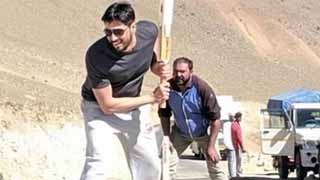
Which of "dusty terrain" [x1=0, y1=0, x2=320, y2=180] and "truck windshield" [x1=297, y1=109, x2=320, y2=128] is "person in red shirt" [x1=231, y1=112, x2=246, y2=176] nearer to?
"truck windshield" [x1=297, y1=109, x2=320, y2=128]

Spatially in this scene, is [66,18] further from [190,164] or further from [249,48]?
[190,164]

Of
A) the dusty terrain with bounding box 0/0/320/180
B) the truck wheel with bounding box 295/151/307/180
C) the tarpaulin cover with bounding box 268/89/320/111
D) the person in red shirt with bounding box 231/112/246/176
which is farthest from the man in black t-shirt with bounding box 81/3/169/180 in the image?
the tarpaulin cover with bounding box 268/89/320/111

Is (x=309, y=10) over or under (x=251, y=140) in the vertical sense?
over

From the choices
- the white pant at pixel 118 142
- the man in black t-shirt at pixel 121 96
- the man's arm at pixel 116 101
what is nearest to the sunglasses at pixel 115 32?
the man in black t-shirt at pixel 121 96

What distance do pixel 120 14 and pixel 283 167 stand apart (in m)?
18.2

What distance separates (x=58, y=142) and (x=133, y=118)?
14.8 m

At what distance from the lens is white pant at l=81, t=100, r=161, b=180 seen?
Result: 8680 mm

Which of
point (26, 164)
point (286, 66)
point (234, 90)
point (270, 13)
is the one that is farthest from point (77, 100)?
point (270, 13)

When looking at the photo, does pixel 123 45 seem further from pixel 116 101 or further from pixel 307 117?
pixel 307 117

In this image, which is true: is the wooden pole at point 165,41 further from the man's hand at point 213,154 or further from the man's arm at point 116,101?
the man's hand at point 213,154

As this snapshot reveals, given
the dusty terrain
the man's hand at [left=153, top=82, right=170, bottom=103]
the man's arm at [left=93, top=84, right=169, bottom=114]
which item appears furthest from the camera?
the dusty terrain

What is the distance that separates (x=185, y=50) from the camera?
69.7 meters

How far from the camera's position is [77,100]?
3747 centimetres

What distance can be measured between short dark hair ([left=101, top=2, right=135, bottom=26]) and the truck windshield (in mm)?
17640
